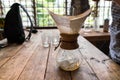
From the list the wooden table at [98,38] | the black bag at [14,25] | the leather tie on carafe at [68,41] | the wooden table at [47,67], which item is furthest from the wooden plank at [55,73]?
the wooden table at [98,38]

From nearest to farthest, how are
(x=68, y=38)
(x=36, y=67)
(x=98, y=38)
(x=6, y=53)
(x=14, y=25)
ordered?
1. (x=68, y=38)
2. (x=36, y=67)
3. (x=6, y=53)
4. (x=14, y=25)
5. (x=98, y=38)

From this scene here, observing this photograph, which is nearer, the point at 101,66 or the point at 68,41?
the point at 68,41

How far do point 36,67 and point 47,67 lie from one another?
62mm

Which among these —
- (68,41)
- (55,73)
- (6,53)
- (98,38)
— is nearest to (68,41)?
(68,41)

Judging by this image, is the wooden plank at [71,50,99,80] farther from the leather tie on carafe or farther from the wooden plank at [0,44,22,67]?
the wooden plank at [0,44,22,67]

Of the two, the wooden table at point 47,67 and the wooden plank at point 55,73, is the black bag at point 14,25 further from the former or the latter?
the wooden plank at point 55,73

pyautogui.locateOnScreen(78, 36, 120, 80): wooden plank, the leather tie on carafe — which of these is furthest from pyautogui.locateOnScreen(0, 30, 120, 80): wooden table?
the leather tie on carafe

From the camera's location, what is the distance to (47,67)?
1005mm

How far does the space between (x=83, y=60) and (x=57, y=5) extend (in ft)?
7.99

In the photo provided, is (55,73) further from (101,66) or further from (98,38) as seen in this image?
(98,38)

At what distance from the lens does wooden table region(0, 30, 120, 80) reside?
862 millimetres

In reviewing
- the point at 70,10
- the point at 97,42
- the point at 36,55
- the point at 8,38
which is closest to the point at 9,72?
the point at 36,55

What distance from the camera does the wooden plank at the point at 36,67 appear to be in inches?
34.2

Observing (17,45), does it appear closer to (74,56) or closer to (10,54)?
(10,54)
